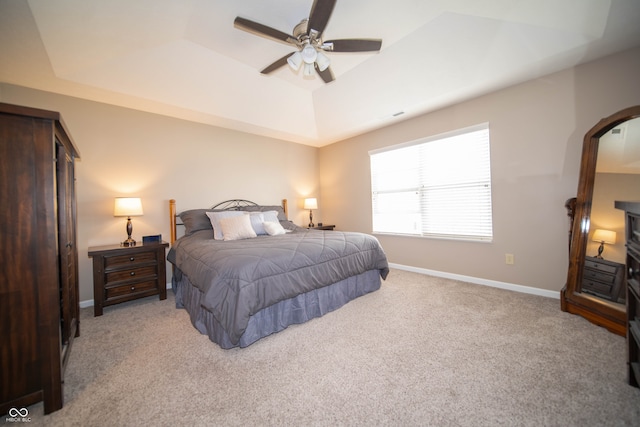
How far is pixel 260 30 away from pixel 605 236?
3419 mm

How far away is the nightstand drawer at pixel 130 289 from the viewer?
2.63 metres

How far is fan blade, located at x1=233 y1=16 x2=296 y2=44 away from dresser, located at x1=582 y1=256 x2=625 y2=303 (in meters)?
3.28

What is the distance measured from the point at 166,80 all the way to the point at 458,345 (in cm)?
396

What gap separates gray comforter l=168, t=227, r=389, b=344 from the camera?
178 cm

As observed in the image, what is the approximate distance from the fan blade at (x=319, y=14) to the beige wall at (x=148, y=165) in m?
2.61

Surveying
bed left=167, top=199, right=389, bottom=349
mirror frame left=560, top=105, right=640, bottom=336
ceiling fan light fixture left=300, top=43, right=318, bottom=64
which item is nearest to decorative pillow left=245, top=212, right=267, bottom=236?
bed left=167, top=199, right=389, bottom=349

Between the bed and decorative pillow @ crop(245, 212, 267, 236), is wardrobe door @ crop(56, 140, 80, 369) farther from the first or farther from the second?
decorative pillow @ crop(245, 212, 267, 236)

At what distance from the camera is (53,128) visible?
1340 millimetres

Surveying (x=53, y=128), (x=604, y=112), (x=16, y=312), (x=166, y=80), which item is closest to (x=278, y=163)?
(x=166, y=80)

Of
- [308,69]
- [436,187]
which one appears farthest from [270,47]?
[436,187]

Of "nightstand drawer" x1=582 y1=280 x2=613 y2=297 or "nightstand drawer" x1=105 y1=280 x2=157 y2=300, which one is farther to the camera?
"nightstand drawer" x1=105 y1=280 x2=157 y2=300

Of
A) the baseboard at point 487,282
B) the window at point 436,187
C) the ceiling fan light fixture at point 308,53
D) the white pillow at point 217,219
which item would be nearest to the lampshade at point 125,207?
the white pillow at point 217,219

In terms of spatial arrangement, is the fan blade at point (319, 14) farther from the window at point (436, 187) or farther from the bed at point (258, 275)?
the window at point (436, 187)

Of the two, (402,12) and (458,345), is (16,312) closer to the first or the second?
(458,345)
